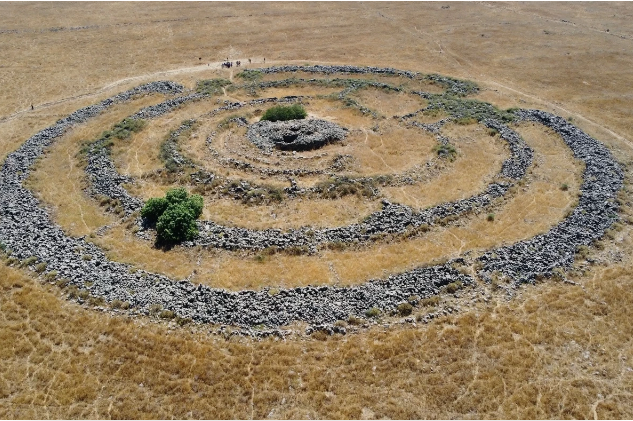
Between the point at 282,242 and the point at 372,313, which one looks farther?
the point at 282,242

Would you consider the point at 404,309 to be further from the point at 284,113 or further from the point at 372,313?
the point at 284,113

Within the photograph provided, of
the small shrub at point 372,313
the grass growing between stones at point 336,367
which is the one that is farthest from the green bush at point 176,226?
the small shrub at point 372,313

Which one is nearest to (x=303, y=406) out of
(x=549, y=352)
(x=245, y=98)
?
(x=549, y=352)

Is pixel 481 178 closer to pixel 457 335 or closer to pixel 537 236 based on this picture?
pixel 537 236

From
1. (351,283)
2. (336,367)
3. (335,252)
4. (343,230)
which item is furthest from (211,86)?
(336,367)

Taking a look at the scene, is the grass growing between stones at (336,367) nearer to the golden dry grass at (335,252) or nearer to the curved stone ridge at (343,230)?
the golden dry grass at (335,252)

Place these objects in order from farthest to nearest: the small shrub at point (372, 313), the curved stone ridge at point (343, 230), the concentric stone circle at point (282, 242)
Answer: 1. the curved stone ridge at point (343, 230)
2. the concentric stone circle at point (282, 242)
3. the small shrub at point (372, 313)
